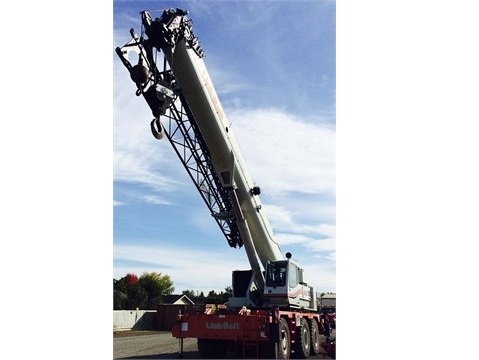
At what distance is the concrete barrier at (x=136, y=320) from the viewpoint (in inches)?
490

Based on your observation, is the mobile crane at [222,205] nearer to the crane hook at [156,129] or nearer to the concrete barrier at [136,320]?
the crane hook at [156,129]

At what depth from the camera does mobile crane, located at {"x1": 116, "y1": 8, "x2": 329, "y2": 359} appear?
700cm

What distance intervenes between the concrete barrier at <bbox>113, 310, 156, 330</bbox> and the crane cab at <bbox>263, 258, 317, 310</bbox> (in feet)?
14.7

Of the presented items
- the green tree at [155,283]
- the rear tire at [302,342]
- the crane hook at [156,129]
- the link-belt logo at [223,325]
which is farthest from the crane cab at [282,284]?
the crane hook at [156,129]

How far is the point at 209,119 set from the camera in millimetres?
7816

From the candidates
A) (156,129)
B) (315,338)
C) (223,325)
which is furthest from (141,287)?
(315,338)

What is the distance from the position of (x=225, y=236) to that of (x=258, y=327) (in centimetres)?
195

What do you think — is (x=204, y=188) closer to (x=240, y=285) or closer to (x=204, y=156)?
(x=204, y=156)

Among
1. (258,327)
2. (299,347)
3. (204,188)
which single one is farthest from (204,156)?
(299,347)

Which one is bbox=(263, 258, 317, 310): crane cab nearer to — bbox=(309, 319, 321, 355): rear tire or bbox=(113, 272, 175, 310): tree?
bbox=(309, 319, 321, 355): rear tire

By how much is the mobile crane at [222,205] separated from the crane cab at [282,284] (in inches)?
0.7

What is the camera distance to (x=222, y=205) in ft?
29.1

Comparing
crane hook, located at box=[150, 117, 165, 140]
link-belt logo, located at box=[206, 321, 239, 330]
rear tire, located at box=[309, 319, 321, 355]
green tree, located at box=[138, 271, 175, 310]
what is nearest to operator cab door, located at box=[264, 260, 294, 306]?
link-belt logo, located at box=[206, 321, 239, 330]

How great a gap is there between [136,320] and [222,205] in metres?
6.94
